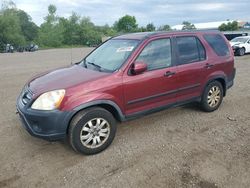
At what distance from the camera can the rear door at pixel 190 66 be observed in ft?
15.3

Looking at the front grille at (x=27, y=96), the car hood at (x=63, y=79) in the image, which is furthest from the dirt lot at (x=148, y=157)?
the car hood at (x=63, y=79)

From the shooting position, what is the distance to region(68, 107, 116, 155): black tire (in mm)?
3627

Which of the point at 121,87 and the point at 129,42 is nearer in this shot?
the point at 121,87

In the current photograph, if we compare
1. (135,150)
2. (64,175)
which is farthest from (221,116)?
(64,175)

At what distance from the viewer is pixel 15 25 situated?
5047 cm

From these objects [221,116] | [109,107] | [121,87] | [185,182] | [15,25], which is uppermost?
[15,25]

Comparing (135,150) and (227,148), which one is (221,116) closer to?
(227,148)

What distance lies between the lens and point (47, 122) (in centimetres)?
349

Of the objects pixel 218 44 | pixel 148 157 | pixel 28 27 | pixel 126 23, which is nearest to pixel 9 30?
pixel 28 27

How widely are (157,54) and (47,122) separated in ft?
7.05

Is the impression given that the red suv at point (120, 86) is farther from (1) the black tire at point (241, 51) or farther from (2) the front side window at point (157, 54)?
(1) the black tire at point (241, 51)

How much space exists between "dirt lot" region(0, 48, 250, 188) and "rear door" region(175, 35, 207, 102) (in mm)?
606

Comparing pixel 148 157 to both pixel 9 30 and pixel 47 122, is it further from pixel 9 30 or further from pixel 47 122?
pixel 9 30

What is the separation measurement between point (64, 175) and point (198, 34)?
3.67 meters
